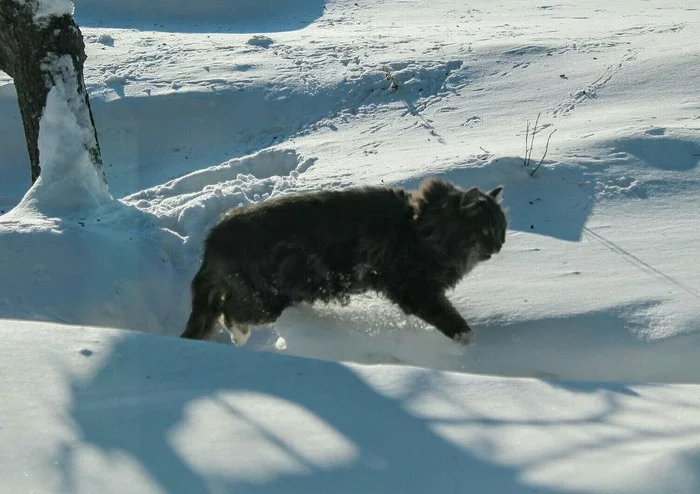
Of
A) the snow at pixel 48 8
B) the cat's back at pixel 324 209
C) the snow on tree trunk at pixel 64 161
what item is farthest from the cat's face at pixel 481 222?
the snow at pixel 48 8

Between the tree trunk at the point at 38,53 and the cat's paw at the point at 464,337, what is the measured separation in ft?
12.5

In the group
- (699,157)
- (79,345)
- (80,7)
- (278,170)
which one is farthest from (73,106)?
(80,7)

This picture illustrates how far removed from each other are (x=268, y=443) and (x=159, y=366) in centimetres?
98

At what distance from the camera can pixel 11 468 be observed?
9.30 feet

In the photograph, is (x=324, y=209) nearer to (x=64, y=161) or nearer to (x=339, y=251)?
(x=339, y=251)

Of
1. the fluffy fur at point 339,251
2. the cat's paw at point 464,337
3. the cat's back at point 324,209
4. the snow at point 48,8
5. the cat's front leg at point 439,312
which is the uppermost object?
the snow at point 48,8

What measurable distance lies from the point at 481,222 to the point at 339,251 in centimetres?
→ 101

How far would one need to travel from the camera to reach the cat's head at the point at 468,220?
5809mm

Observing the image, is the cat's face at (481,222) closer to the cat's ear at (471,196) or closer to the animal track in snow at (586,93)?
the cat's ear at (471,196)

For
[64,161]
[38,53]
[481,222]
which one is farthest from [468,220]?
[38,53]

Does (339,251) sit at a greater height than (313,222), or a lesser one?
lesser

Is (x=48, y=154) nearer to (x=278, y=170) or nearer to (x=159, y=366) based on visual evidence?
(x=278, y=170)

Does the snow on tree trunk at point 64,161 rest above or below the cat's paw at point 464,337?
above

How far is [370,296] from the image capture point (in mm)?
6270
